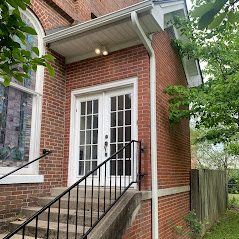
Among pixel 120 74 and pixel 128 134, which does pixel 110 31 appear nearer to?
pixel 120 74

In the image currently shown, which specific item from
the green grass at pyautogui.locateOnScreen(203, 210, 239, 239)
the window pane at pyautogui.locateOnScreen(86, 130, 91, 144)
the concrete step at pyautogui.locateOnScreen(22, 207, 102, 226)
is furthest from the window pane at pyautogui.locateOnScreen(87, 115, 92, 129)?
the green grass at pyautogui.locateOnScreen(203, 210, 239, 239)

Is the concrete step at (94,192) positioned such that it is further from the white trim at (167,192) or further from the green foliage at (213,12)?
the green foliage at (213,12)

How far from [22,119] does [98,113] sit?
4.97 feet

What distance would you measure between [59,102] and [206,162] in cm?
1800

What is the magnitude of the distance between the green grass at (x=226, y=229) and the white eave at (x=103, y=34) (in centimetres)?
554

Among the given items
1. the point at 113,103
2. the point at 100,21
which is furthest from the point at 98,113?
the point at 100,21

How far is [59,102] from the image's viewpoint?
20.7 feet

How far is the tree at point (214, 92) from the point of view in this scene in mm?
6125

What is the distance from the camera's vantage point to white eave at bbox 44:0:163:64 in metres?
5.03

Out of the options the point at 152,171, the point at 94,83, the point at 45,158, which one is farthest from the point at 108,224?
the point at 94,83

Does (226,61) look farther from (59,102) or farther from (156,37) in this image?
(59,102)

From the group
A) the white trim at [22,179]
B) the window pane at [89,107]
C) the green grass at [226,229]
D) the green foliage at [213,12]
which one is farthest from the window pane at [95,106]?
the green foliage at [213,12]

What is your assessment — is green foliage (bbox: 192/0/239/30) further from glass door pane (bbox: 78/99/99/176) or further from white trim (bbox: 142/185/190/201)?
glass door pane (bbox: 78/99/99/176)

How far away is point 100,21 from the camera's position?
526 centimetres
